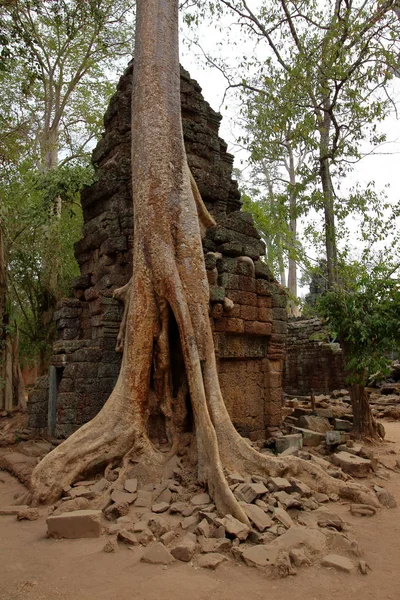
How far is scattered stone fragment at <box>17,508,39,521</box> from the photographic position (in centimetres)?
342

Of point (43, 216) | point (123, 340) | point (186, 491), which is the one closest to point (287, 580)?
point (186, 491)

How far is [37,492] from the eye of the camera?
3.62m

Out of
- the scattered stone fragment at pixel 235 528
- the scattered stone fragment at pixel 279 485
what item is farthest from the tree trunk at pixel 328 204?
the scattered stone fragment at pixel 235 528

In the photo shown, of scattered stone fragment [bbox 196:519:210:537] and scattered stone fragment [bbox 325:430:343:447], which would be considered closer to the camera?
scattered stone fragment [bbox 196:519:210:537]

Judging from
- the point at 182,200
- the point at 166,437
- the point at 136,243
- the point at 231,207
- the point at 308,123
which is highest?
the point at 308,123

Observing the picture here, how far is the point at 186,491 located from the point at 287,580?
126 cm

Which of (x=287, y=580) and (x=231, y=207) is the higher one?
(x=231, y=207)

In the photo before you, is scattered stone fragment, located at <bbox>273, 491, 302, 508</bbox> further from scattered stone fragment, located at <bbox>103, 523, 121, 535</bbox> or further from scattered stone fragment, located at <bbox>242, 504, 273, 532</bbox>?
scattered stone fragment, located at <bbox>103, 523, 121, 535</bbox>

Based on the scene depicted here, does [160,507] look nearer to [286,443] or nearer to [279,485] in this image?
[279,485]

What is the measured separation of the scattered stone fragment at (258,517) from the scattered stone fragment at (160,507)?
1.93 ft

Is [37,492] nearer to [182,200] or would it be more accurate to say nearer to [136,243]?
[136,243]

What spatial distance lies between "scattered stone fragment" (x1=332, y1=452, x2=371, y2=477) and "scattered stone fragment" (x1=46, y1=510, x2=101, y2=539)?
101 inches

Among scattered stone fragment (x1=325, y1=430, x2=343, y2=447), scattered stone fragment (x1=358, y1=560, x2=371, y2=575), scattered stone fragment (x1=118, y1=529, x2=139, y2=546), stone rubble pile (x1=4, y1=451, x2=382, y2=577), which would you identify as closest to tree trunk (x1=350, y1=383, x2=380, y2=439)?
scattered stone fragment (x1=325, y1=430, x2=343, y2=447)

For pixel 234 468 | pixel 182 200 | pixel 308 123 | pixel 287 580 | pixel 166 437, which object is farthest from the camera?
pixel 308 123
